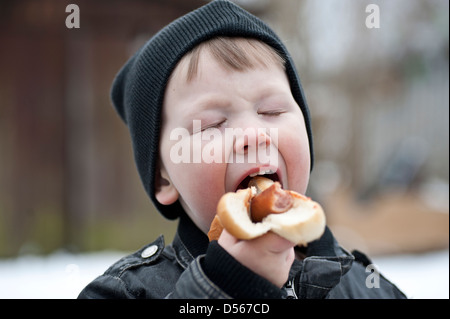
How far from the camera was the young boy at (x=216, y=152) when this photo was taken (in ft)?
2.82

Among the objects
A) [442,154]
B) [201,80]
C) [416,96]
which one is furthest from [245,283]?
[442,154]

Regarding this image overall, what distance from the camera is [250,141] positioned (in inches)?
37.4

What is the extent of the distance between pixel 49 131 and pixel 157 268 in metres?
2.89

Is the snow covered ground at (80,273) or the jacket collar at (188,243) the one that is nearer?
the jacket collar at (188,243)

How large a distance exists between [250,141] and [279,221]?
222 mm

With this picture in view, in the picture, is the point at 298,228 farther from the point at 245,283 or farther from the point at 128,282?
the point at 128,282

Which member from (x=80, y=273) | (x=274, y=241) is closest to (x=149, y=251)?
(x=274, y=241)

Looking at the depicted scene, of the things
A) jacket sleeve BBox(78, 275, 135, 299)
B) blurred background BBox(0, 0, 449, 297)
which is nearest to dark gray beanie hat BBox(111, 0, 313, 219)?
jacket sleeve BBox(78, 275, 135, 299)

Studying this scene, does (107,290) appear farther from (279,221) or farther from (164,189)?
(279,221)

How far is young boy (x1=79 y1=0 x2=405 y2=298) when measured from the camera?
86cm

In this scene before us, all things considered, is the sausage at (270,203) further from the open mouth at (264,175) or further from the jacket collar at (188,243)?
the jacket collar at (188,243)

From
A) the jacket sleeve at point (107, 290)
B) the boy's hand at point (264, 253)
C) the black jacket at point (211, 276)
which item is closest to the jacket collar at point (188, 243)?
the black jacket at point (211, 276)

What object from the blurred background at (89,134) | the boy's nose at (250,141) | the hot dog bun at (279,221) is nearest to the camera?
the hot dog bun at (279,221)

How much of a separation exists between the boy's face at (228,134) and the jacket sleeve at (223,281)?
0.18 metres
